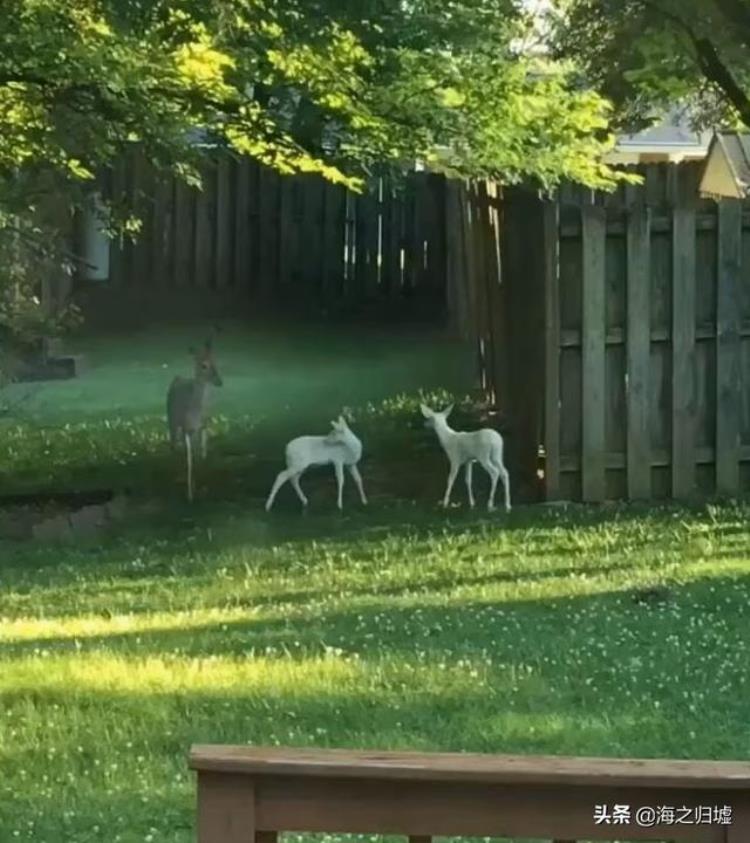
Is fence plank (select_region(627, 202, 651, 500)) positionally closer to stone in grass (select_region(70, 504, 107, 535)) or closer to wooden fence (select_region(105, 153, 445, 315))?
stone in grass (select_region(70, 504, 107, 535))

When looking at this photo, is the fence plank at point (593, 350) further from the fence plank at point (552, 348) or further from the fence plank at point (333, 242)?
the fence plank at point (333, 242)

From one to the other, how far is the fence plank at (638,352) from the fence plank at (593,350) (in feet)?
0.59

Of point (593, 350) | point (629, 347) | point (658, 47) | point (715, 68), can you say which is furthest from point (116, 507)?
point (715, 68)

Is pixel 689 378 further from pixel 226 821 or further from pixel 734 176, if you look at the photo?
pixel 734 176

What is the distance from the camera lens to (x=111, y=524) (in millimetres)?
11305

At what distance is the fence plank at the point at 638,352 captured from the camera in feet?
36.5

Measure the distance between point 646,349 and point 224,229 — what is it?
12.3m

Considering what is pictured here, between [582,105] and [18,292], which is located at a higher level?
[582,105]

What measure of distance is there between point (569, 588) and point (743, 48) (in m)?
4.76

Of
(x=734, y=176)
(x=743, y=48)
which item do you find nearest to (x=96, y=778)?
(x=743, y=48)

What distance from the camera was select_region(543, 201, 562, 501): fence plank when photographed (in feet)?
36.4

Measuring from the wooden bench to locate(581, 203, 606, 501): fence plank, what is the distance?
28.2 ft

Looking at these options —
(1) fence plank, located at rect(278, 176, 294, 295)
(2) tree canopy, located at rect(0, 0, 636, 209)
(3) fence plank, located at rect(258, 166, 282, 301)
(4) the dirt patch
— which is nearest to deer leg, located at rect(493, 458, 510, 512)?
(2) tree canopy, located at rect(0, 0, 636, 209)

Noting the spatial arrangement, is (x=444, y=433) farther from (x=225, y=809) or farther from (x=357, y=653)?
(x=225, y=809)
